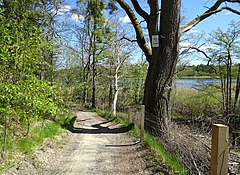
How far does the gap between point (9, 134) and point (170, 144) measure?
3401 mm

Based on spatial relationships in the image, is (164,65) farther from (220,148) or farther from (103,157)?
(220,148)

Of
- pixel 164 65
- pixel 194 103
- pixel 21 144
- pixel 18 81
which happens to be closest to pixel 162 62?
pixel 164 65

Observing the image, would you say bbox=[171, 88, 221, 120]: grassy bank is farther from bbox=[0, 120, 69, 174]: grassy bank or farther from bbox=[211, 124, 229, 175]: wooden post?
bbox=[211, 124, 229, 175]: wooden post

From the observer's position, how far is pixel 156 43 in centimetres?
743

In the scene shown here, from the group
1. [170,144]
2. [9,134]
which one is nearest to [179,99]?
[170,144]

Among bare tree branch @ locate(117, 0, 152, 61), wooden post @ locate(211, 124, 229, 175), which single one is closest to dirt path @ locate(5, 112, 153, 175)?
wooden post @ locate(211, 124, 229, 175)

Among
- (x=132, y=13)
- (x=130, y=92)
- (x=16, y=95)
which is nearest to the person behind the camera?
(x=16, y=95)

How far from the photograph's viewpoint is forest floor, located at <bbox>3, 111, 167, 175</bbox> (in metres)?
4.75

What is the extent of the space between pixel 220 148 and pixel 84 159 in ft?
12.3

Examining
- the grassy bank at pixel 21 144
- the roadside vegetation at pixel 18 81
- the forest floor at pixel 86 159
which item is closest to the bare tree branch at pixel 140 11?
the roadside vegetation at pixel 18 81

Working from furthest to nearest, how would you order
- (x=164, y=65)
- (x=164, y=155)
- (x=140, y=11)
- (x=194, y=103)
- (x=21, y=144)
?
(x=194, y=103) → (x=140, y=11) → (x=164, y=65) → (x=21, y=144) → (x=164, y=155)

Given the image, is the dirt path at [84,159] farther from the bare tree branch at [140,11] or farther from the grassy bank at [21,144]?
the bare tree branch at [140,11]

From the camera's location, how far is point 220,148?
2.58 m

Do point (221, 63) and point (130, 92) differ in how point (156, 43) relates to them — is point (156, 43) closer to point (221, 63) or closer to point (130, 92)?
point (221, 63)
